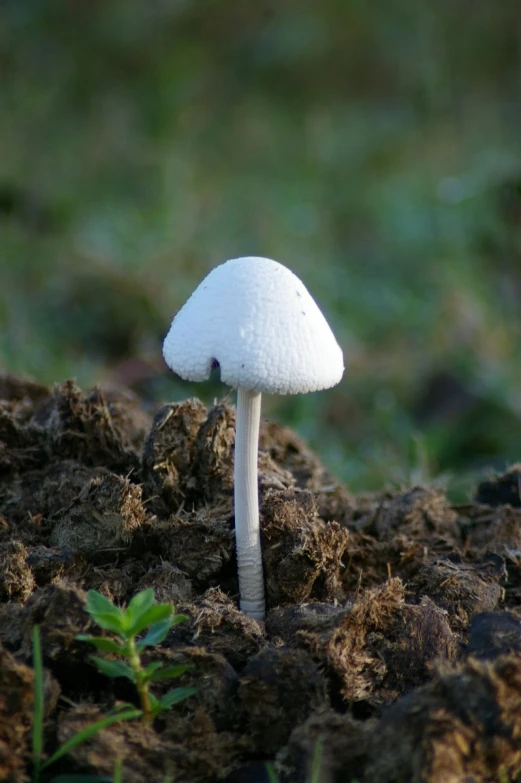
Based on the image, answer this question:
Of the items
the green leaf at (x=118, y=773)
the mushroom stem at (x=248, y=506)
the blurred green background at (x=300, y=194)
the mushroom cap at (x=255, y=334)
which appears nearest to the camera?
the green leaf at (x=118, y=773)

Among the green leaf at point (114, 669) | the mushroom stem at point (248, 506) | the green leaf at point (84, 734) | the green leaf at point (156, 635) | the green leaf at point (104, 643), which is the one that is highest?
the mushroom stem at point (248, 506)

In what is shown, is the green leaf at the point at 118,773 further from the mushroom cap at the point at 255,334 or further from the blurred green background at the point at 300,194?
the blurred green background at the point at 300,194

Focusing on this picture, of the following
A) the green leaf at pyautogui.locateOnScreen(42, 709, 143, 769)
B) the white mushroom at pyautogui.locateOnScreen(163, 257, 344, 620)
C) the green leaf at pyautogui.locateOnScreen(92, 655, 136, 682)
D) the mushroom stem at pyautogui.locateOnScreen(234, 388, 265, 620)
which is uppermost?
the white mushroom at pyautogui.locateOnScreen(163, 257, 344, 620)

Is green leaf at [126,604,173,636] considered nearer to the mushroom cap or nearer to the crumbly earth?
the crumbly earth

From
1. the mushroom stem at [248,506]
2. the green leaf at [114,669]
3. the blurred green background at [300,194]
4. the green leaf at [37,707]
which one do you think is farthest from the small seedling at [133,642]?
the blurred green background at [300,194]

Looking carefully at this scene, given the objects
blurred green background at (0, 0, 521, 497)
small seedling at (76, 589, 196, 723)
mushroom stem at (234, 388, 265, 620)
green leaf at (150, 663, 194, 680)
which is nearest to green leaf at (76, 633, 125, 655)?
small seedling at (76, 589, 196, 723)

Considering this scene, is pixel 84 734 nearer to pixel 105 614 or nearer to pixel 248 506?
pixel 105 614

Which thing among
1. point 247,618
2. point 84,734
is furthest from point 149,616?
point 247,618
